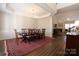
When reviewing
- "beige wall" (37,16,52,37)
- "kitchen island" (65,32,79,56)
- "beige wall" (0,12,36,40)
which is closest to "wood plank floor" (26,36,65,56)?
"kitchen island" (65,32,79,56)

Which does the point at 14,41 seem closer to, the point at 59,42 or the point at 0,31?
the point at 0,31

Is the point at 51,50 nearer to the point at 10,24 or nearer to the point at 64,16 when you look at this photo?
the point at 64,16

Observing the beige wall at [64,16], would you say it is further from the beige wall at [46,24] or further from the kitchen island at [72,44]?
the kitchen island at [72,44]

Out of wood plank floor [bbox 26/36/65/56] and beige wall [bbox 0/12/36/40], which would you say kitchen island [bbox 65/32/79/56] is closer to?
wood plank floor [bbox 26/36/65/56]

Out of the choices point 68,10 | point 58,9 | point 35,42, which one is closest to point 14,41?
point 35,42

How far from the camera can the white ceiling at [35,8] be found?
4.46 feet

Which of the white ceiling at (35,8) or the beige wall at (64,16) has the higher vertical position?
the white ceiling at (35,8)

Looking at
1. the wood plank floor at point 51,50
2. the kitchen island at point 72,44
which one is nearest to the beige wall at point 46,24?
the wood plank floor at point 51,50

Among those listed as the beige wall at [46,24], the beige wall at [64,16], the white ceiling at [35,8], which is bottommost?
the beige wall at [46,24]

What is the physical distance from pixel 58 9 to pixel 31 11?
417mm

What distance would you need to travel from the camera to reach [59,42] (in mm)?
1390

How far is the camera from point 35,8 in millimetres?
1368

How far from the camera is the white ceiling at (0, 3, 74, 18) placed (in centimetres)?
136

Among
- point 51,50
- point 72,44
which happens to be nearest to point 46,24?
point 51,50
